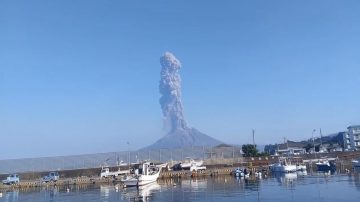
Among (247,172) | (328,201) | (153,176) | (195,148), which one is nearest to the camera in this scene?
(328,201)

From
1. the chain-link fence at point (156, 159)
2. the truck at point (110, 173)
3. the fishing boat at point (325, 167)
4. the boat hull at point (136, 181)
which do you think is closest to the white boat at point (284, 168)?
the fishing boat at point (325, 167)

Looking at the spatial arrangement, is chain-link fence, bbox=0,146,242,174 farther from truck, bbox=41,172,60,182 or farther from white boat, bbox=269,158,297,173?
truck, bbox=41,172,60,182

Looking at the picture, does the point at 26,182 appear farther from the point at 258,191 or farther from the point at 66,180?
the point at 258,191

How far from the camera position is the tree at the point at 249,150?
279 feet

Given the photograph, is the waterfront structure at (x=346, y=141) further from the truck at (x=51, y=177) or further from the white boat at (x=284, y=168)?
the truck at (x=51, y=177)

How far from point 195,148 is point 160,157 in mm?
19532

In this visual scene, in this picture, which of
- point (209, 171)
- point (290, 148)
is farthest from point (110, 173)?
point (290, 148)

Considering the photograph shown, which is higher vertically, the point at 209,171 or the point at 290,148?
the point at 290,148

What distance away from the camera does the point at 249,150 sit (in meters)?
85.7

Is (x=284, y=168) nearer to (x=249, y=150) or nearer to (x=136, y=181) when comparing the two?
(x=249, y=150)

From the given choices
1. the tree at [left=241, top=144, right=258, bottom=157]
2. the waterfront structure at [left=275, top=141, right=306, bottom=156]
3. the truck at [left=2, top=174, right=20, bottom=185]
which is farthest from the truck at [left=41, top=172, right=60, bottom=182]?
the waterfront structure at [left=275, top=141, right=306, bottom=156]

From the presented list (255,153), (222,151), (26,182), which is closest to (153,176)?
(26,182)

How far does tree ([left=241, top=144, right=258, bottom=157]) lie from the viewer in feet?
279

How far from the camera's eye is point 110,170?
250ft
